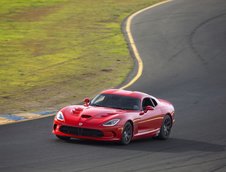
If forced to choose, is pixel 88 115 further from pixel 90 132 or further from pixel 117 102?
pixel 117 102

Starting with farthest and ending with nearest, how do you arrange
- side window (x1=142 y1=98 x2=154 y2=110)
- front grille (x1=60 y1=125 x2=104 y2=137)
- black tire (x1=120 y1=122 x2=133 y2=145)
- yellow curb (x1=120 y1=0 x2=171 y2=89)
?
1. yellow curb (x1=120 y1=0 x2=171 y2=89)
2. side window (x1=142 y1=98 x2=154 y2=110)
3. black tire (x1=120 y1=122 x2=133 y2=145)
4. front grille (x1=60 y1=125 x2=104 y2=137)

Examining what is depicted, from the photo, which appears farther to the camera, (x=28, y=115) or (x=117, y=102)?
(x=28, y=115)

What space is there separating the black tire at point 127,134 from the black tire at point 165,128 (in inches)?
70.5

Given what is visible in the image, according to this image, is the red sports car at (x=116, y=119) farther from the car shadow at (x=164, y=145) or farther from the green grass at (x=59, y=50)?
the green grass at (x=59, y=50)

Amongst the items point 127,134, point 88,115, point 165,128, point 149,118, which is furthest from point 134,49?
point 88,115

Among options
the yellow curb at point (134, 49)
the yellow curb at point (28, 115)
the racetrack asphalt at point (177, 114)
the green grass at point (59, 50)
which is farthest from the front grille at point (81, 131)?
the yellow curb at point (134, 49)

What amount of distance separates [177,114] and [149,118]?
483 centimetres

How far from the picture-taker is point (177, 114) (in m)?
25.2

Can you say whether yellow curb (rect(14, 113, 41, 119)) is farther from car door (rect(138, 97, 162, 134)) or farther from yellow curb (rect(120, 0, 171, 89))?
yellow curb (rect(120, 0, 171, 89))

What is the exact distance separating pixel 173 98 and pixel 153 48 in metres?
10.5

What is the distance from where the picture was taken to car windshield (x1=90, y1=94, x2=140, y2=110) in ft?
66.2

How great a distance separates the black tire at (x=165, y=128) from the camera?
2120cm

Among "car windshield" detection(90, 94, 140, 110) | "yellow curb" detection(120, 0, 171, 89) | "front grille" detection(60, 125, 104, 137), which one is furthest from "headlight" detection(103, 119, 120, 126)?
"yellow curb" detection(120, 0, 171, 89)

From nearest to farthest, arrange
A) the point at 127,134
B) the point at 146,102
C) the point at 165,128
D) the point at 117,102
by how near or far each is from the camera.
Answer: the point at 127,134
the point at 117,102
the point at 146,102
the point at 165,128
